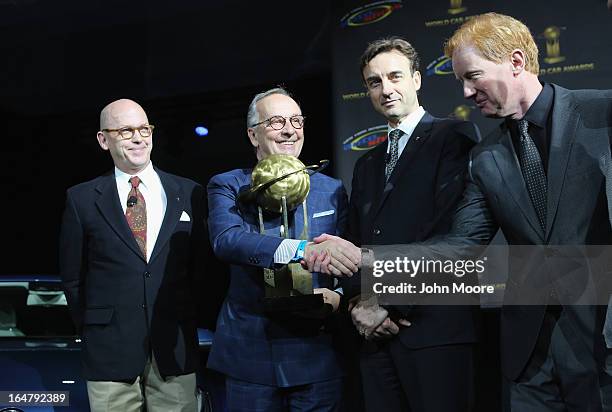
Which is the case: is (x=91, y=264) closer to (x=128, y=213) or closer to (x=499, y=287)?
(x=128, y=213)

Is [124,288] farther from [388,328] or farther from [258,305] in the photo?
[388,328]

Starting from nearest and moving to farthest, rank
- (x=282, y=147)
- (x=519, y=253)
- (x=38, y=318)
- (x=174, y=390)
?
(x=519, y=253) < (x=282, y=147) < (x=174, y=390) < (x=38, y=318)

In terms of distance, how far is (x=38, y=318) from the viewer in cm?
419

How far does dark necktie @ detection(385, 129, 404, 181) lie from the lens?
2342 mm

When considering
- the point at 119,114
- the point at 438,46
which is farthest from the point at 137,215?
the point at 438,46

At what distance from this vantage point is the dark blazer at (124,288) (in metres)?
2.68

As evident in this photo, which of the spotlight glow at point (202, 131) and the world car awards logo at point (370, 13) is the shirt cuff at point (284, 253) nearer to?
the world car awards logo at point (370, 13)

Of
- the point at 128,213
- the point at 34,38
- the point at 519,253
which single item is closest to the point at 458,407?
the point at 519,253

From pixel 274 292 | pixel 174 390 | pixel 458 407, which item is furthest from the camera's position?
pixel 174 390

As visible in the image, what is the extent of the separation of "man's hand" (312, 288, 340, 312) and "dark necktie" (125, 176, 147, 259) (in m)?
→ 0.77

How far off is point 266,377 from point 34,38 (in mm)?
3929

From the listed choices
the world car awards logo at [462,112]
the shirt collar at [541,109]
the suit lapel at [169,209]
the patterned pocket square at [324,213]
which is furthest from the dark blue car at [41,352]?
the shirt collar at [541,109]

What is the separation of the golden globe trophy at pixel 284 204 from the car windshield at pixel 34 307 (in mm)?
2323

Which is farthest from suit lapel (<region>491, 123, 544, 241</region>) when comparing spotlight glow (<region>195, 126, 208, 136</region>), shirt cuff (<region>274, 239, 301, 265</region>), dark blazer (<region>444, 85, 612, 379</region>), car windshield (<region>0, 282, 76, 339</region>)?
spotlight glow (<region>195, 126, 208, 136</region>)
